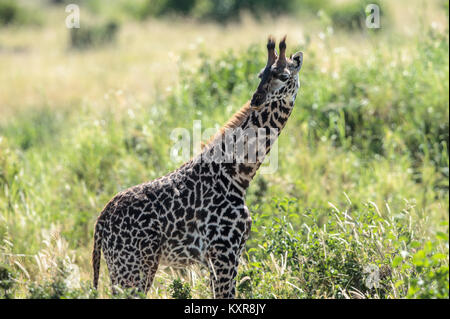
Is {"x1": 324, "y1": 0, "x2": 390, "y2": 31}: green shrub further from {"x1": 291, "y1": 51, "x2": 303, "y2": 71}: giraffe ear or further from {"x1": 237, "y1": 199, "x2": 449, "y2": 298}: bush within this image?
{"x1": 291, "y1": 51, "x2": 303, "y2": 71}: giraffe ear

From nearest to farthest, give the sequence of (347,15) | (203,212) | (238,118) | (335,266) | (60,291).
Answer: (60,291) → (203,212) → (238,118) → (335,266) → (347,15)

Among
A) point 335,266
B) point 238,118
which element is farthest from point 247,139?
point 335,266

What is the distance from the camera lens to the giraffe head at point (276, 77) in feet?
18.0

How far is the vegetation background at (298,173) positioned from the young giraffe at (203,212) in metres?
0.41

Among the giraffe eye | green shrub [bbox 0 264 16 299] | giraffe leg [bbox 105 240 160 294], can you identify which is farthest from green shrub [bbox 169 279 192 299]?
the giraffe eye

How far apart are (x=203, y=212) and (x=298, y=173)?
4690 millimetres

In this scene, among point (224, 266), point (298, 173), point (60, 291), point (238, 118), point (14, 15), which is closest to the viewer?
point (60, 291)

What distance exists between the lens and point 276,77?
5508 millimetres

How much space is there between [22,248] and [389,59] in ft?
26.4

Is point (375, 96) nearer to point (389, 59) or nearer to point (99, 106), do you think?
point (389, 59)

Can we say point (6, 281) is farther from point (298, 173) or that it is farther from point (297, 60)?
point (298, 173)

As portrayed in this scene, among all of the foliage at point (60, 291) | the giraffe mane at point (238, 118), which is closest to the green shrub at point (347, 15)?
the giraffe mane at point (238, 118)

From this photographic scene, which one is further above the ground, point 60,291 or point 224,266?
point 224,266
